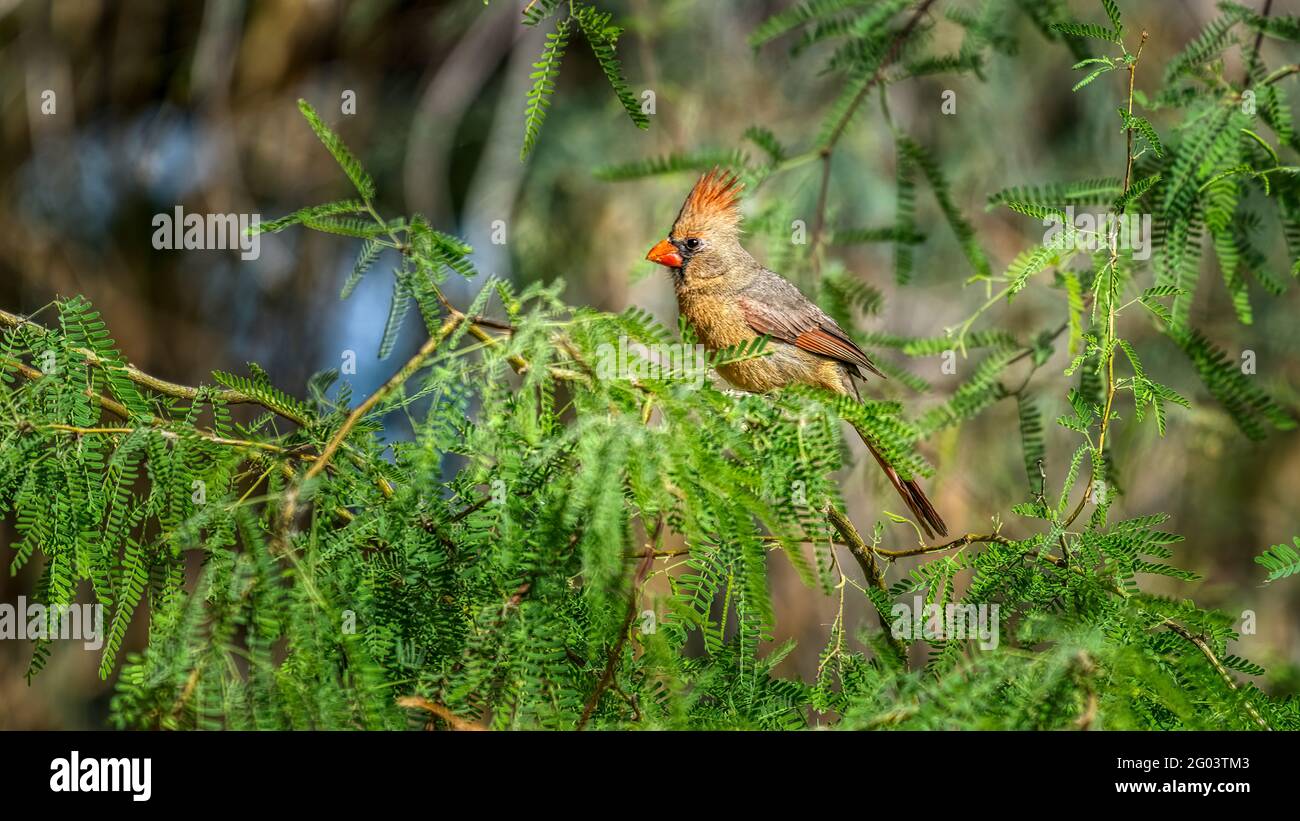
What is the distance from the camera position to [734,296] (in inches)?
177

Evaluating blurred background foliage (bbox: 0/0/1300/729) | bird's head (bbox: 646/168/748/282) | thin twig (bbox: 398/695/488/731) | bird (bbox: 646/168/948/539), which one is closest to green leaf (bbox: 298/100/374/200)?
thin twig (bbox: 398/695/488/731)

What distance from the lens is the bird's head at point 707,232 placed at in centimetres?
451

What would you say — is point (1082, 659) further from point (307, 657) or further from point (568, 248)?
point (568, 248)

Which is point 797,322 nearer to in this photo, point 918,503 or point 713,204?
point 713,204

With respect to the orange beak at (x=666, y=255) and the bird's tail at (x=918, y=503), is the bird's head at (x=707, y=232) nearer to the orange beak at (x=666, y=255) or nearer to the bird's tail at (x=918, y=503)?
the orange beak at (x=666, y=255)

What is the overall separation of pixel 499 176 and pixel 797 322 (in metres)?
2.09

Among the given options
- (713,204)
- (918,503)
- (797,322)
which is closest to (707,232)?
(713,204)

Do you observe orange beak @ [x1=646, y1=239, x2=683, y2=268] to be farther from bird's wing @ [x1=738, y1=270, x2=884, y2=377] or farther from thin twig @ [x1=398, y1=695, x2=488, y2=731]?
thin twig @ [x1=398, y1=695, x2=488, y2=731]

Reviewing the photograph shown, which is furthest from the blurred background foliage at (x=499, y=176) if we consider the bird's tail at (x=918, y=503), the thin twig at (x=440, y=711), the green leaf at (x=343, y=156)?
the thin twig at (x=440, y=711)

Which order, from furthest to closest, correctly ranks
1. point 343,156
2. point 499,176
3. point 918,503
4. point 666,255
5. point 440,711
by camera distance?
1. point 499,176
2. point 666,255
3. point 918,503
4. point 343,156
5. point 440,711

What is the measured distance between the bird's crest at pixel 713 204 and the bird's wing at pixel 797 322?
0.26m

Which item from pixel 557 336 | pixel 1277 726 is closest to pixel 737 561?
pixel 557 336
